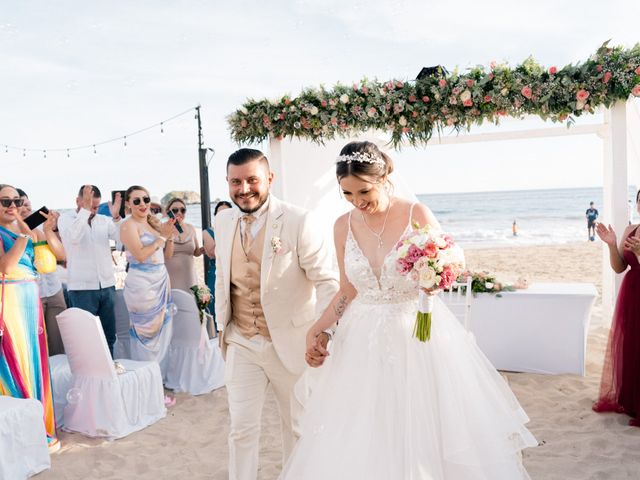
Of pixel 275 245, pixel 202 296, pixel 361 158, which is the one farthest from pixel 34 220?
pixel 361 158

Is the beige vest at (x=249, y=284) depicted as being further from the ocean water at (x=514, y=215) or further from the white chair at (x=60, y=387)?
the ocean water at (x=514, y=215)

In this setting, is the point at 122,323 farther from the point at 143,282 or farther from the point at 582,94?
the point at 582,94

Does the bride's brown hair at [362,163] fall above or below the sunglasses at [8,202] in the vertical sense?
above

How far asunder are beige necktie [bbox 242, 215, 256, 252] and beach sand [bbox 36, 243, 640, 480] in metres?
1.70

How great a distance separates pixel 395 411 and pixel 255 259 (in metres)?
1.16

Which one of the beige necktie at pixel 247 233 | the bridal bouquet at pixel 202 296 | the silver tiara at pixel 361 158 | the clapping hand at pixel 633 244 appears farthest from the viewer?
the bridal bouquet at pixel 202 296

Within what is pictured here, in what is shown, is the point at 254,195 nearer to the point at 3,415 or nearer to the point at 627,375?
the point at 3,415

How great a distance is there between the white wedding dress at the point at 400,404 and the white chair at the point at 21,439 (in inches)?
85.5

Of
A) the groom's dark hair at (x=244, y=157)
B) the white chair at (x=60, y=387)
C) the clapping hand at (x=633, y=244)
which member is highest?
the groom's dark hair at (x=244, y=157)

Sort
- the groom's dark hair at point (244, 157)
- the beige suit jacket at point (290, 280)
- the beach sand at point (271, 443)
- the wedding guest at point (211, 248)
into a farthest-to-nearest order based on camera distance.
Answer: the wedding guest at point (211, 248) → the beach sand at point (271, 443) → the beige suit jacket at point (290, 280) → the groom's dark hair at point (244, 157)

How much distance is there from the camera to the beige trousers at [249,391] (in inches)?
116

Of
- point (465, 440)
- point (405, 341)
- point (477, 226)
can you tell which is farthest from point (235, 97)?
point (477, 226)

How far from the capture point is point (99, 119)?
32406mm

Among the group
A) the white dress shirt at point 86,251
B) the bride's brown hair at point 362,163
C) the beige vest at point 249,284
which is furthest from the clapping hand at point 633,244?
the white dress shirt at point 86,251
